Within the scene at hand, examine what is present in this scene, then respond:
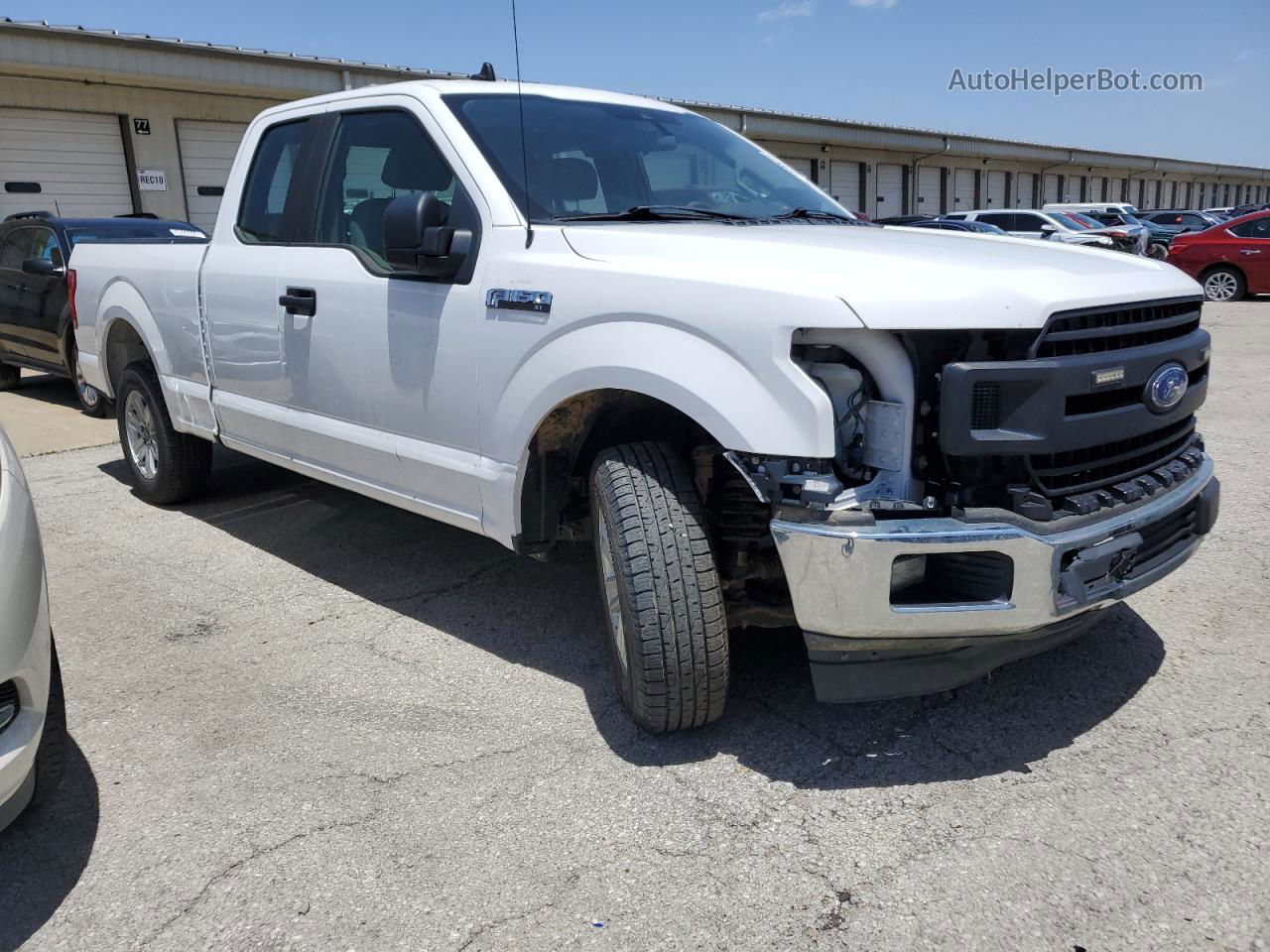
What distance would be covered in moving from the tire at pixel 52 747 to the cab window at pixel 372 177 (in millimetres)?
1828

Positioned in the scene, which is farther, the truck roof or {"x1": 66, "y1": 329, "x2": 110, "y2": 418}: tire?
{"x1": 66, "y1": 329, "x2": 110, "y2": 418}: tire

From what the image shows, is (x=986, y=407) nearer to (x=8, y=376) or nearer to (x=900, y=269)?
(x=900, y=269)

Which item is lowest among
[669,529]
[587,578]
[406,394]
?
[587,578]

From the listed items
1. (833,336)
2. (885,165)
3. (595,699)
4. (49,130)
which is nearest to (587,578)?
(595,699)

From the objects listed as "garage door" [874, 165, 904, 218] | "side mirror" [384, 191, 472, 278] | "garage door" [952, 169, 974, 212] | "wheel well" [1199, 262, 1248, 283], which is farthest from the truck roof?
"garage door" [952, 169, 974, 212]

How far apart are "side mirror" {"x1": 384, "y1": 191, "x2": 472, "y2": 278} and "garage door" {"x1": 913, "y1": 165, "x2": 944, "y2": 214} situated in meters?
38.1

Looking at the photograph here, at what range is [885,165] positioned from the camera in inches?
1435

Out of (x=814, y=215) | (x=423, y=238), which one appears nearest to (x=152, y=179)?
(x=423, y=238)

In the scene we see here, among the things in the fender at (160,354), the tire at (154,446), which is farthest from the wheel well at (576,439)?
the tire at (154,446)

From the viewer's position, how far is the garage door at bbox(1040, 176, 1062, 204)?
49562 millimetres

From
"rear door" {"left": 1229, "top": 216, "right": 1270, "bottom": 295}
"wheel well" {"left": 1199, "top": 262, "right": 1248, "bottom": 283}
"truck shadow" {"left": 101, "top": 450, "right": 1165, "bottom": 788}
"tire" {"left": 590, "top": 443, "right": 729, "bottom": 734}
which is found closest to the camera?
"tire" {"left": 590, "top": 443, "right": 729, "bottom": 734}

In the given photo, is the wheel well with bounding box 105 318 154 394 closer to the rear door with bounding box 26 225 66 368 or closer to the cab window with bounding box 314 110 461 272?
the cab window with bounding box 314 110 461 272

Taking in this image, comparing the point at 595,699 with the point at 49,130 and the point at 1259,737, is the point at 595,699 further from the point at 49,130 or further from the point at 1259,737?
the point at 49,130

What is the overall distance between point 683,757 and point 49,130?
58.6 feet
